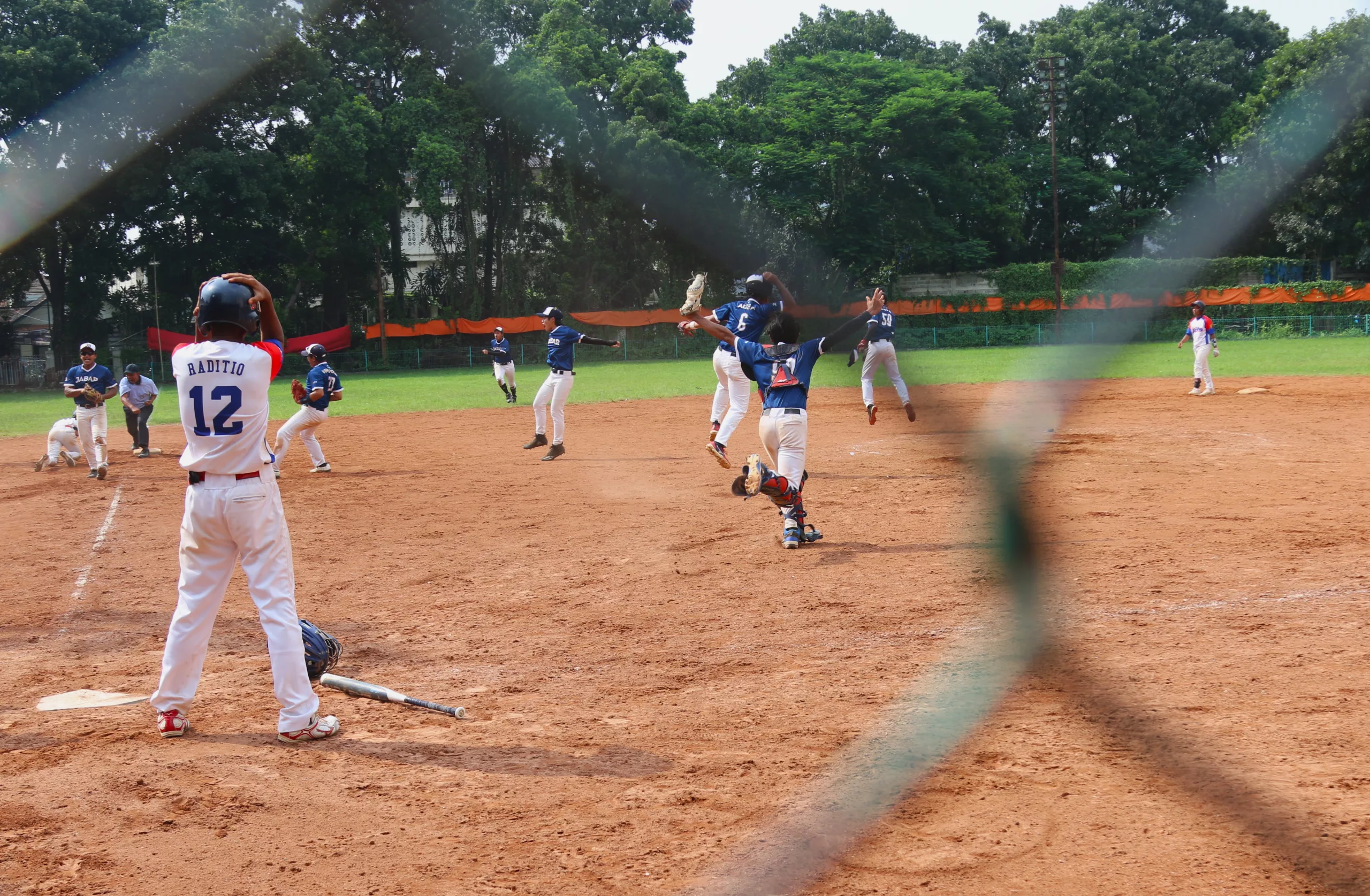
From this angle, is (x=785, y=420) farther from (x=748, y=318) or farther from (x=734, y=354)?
(x=734, y=354)

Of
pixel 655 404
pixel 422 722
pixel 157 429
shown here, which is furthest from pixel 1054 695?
pixel 157 429

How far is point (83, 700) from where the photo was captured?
5.82 metres

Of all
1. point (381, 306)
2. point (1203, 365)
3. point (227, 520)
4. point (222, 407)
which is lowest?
point (1203, 365)

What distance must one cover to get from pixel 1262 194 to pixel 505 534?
8681 millimetres

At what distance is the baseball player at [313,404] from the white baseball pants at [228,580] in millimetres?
9545

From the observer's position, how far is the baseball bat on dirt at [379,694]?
5355 millimetres

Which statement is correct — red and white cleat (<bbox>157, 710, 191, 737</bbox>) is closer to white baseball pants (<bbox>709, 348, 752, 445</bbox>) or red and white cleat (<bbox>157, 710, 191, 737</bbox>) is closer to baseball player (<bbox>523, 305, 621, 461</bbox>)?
white baseball pants (<bbox>709, 348, 752, 445</bbox>)

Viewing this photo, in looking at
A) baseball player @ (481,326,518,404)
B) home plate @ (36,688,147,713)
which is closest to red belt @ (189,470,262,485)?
home plate @ (36,688,147,713)

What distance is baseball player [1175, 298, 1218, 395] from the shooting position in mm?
20062

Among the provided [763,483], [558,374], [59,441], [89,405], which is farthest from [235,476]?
[59,441]

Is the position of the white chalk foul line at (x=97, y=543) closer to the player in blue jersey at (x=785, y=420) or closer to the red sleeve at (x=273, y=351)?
the red sleeve at (x=273, y=351)

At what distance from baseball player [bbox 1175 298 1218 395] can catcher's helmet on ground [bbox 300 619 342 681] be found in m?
17.2

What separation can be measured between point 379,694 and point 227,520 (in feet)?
3.75

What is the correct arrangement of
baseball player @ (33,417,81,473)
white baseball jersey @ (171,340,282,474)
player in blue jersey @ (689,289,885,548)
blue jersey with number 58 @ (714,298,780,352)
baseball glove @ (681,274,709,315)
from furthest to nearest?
baseball player @ (33,417,81,473) → blue jersey with number 58 @ (714,298,780,352) → player in blue jersey @ (689,289,885,548) → baseball glove @ (681,274,709,315) → white baseball jersey @ (171,340,282,474)
